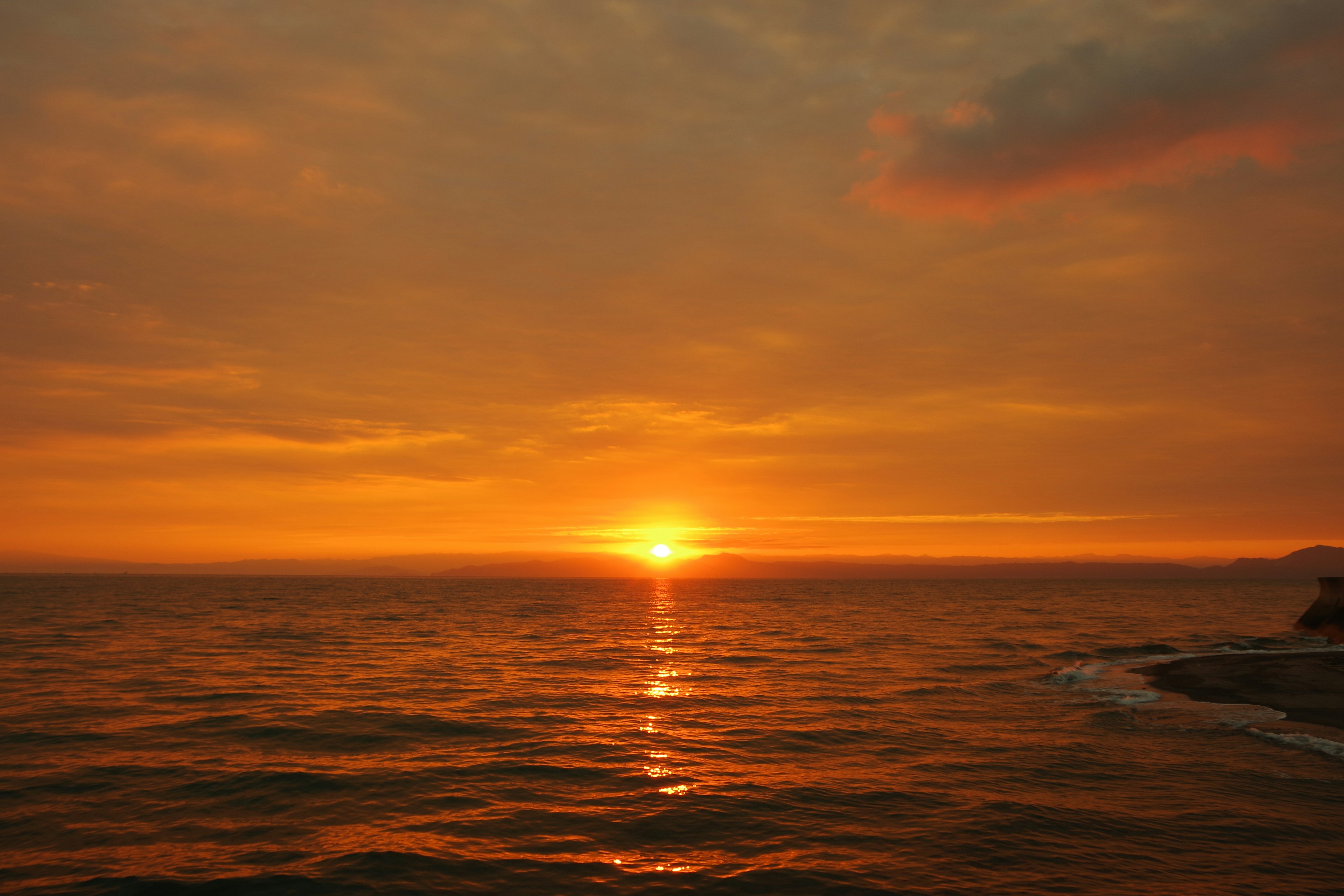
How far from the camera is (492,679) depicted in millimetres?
39500

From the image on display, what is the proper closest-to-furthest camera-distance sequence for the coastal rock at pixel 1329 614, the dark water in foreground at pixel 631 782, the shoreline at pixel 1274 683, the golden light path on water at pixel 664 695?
the dark water in foreground at pixel 631 782, the golden light path on water at pixel 664 695, the shoreline at pixel 1274 683, the coastal rock at pixel 1329 614

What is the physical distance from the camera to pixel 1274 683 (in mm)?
34906

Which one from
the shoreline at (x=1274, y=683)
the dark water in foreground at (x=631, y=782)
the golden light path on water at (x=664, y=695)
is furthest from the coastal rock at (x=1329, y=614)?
the golden light path on water at (x=664, y=695)

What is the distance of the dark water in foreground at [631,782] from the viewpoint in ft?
47.6

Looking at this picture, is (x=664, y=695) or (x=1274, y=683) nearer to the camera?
(x=1274, y=683)

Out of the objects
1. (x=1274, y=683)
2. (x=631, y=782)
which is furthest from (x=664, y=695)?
(x=1274, y=683)

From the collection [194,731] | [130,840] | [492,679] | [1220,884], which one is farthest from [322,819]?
[492,679]

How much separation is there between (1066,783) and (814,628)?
60213 mm

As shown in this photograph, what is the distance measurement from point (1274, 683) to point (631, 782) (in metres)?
32.6

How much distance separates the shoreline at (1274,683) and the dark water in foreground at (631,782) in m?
3.10

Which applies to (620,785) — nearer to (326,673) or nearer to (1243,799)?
(1243,799)

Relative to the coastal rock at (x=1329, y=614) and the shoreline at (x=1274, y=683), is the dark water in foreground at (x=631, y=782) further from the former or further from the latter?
the coastal rock at (x=1329, y=614)

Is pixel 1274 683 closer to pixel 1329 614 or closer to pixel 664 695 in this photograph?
pixel 664 695

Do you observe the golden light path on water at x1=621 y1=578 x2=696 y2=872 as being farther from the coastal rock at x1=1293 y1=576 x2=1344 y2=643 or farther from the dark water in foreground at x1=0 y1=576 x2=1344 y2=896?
the coastal rock at x1=1293 y1=576 x2=1344 y2=643
